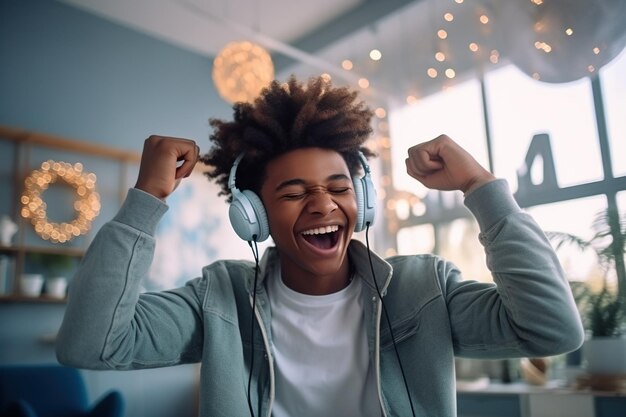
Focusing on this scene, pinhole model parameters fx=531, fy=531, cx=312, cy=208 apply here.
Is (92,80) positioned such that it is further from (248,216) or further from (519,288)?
(519,288)

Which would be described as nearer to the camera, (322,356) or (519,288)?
(519,288)

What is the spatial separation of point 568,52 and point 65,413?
2866mm

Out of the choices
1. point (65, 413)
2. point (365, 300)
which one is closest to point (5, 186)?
point (65, 413)

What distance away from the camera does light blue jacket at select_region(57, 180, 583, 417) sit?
99cm

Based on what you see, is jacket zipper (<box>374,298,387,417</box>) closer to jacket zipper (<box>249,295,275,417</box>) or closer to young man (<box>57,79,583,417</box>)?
young man (<box>57,79,583,417</box>)

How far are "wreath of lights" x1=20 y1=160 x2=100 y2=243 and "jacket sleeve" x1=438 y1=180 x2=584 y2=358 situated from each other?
3.14m

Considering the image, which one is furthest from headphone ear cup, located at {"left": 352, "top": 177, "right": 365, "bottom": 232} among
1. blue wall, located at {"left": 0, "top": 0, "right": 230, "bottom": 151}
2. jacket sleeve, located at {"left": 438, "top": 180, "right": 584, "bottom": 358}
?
blue wall, located at {"left": 0, "top": 0, "right": 230, "bottom": 151}

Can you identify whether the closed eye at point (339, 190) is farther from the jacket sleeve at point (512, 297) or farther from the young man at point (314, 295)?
the jacket sleeve at point (512, 297)

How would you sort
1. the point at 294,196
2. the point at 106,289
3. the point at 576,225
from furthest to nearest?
the point at 576,225
the point at 294,196
the point at 106,289

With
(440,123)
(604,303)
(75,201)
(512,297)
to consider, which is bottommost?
(604,303)

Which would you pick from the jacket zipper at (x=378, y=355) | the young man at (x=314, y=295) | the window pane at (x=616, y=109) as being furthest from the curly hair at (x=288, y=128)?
the window pane at (x=616, y=109)

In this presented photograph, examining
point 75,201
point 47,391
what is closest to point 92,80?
point 75,201

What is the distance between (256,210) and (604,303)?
1.76m

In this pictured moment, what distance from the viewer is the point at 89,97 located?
13.0 ft
